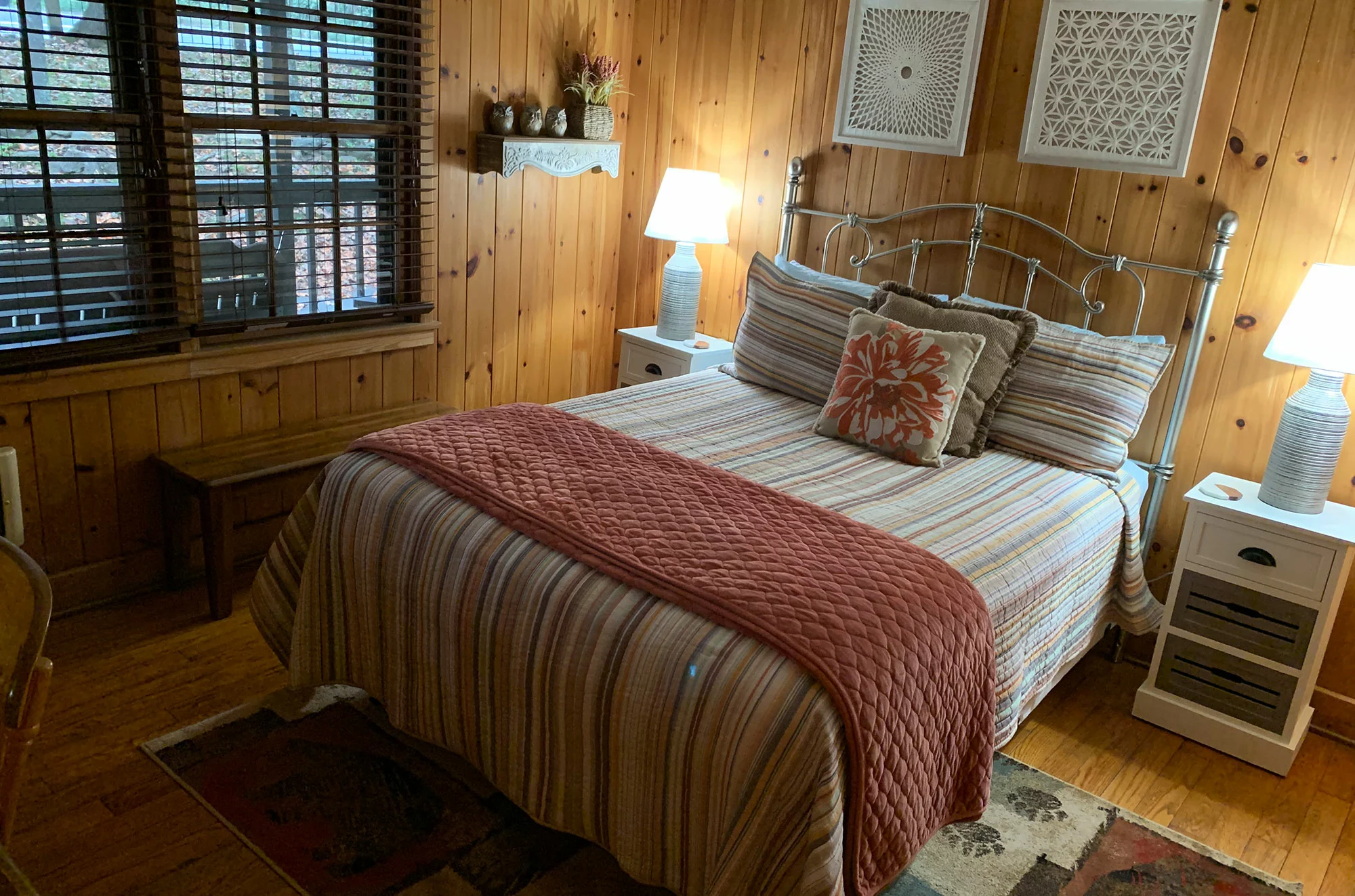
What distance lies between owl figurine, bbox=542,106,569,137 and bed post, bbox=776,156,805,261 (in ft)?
2.74

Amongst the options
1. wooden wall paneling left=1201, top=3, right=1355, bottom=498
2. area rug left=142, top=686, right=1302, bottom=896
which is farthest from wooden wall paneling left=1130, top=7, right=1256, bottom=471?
area rug left=142, top=686, right=1302, bottom=896

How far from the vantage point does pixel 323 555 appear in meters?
2.39

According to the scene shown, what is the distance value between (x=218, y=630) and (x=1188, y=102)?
10.1ft

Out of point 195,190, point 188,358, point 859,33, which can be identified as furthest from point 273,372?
point 859,33

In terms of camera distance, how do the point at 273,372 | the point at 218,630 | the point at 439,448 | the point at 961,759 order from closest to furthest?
the point at 961,759
the point at 439,448
the point at 218,630
the point at 273,372

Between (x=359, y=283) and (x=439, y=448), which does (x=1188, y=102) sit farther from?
(x=359, y=283)

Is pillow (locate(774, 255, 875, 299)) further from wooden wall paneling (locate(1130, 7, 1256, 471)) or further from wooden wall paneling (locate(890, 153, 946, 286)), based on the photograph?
wooden wall paneling (locate(1130, 7, 1256, 471))

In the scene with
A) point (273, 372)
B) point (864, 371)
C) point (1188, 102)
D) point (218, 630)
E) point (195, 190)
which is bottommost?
point (218, 630)

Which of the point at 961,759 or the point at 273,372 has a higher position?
the point at 273,372

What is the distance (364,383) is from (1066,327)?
89.2 inches

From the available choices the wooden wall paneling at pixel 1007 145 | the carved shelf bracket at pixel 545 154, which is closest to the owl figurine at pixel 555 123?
the carved shelf bracket at pixel 545 154

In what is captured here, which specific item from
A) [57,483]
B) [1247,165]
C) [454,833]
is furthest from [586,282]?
[454,833]

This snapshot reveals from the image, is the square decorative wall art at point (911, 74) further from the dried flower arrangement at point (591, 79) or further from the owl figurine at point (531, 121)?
the owl figurine at point (531, 121)

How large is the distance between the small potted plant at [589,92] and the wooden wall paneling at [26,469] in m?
2.06
